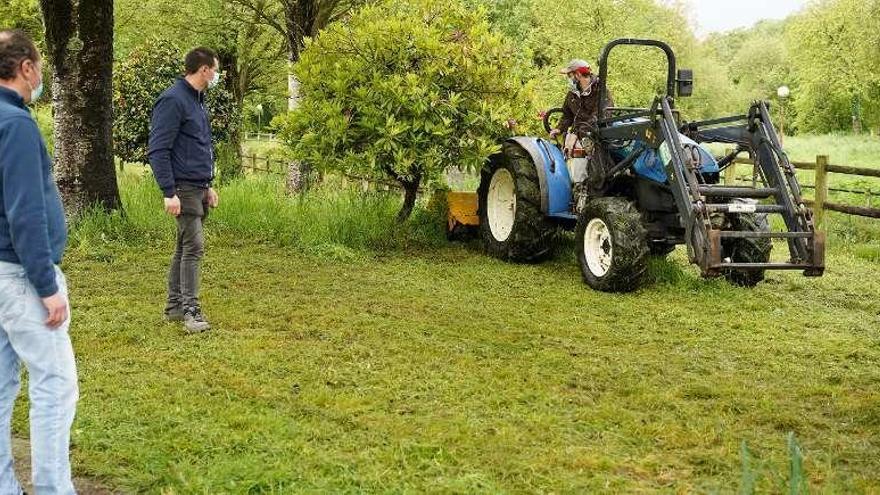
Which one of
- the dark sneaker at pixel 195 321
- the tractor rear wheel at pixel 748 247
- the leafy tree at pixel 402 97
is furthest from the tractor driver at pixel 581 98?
the dark sneaker at pixel 195 321

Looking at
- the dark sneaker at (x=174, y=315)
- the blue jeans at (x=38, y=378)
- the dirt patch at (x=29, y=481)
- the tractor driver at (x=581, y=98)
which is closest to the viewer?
the blue jeans at (x=38, y=378)

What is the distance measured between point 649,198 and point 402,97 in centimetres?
260

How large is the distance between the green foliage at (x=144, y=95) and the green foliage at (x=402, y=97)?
546cm

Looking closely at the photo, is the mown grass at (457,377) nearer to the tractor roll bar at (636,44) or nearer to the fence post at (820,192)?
the tractor roll bar at (636,44)

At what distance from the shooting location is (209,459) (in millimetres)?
3758

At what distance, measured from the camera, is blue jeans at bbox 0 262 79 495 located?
3014 millimetres

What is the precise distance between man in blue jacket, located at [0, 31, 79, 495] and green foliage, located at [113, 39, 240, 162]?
36.9 ft

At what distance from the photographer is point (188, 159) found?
5.71 metres

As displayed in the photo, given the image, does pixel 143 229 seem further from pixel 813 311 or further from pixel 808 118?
pixel 808 118

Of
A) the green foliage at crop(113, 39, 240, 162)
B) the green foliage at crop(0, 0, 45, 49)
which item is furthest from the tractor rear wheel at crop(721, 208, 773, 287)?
the green foliage at crop(0, 0, 45, 49)

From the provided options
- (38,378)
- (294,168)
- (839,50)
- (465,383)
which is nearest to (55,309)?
(38,378)

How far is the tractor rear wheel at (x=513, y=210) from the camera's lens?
8.71 m

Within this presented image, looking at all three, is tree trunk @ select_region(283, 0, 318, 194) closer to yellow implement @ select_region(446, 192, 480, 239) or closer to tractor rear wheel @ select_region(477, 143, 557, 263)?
yellow implement @ select_region(446, 192, 480, 239)

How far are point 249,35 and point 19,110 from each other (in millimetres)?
19540
